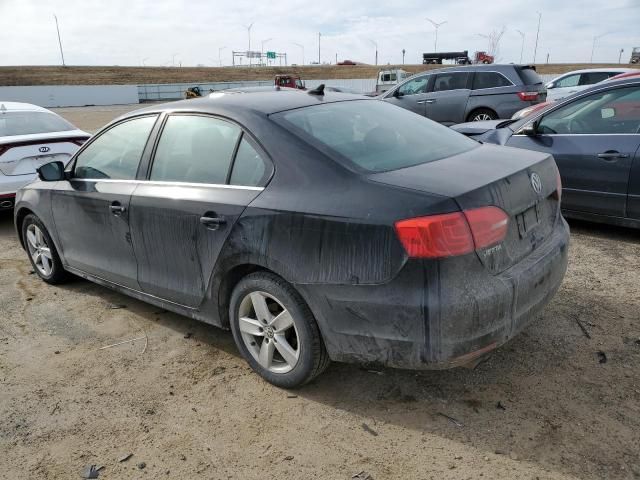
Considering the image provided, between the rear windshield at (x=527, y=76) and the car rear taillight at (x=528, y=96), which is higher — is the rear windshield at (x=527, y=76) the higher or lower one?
the higher one

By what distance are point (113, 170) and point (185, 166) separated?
827 millimetres

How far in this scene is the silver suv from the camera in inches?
438

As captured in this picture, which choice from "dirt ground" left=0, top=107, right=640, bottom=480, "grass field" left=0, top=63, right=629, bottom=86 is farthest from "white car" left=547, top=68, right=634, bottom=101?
"grass field" left=0, top=63, right=629, bottom=86

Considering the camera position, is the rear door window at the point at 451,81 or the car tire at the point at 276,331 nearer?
the car tire at the point at 276,331

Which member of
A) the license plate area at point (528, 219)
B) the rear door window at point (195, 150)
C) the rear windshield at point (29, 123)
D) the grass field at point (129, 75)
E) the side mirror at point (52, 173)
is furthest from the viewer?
the grass field at point (129, 75)

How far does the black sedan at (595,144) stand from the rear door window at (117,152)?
3.53m

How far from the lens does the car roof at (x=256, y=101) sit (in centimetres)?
316

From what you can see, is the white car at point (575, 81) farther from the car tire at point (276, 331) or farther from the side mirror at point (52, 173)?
the car tire at point (276, 331)

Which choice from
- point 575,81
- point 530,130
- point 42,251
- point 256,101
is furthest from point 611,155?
point 575,81

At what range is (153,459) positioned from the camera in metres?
2.53

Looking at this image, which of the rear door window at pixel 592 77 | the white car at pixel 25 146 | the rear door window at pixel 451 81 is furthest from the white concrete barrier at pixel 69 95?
the white car at pixel 25 146

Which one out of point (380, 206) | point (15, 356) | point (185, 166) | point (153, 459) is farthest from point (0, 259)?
point (380, 206)

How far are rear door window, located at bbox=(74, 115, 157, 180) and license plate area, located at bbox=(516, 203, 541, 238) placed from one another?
243 cm

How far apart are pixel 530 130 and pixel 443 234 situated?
12.4ft
